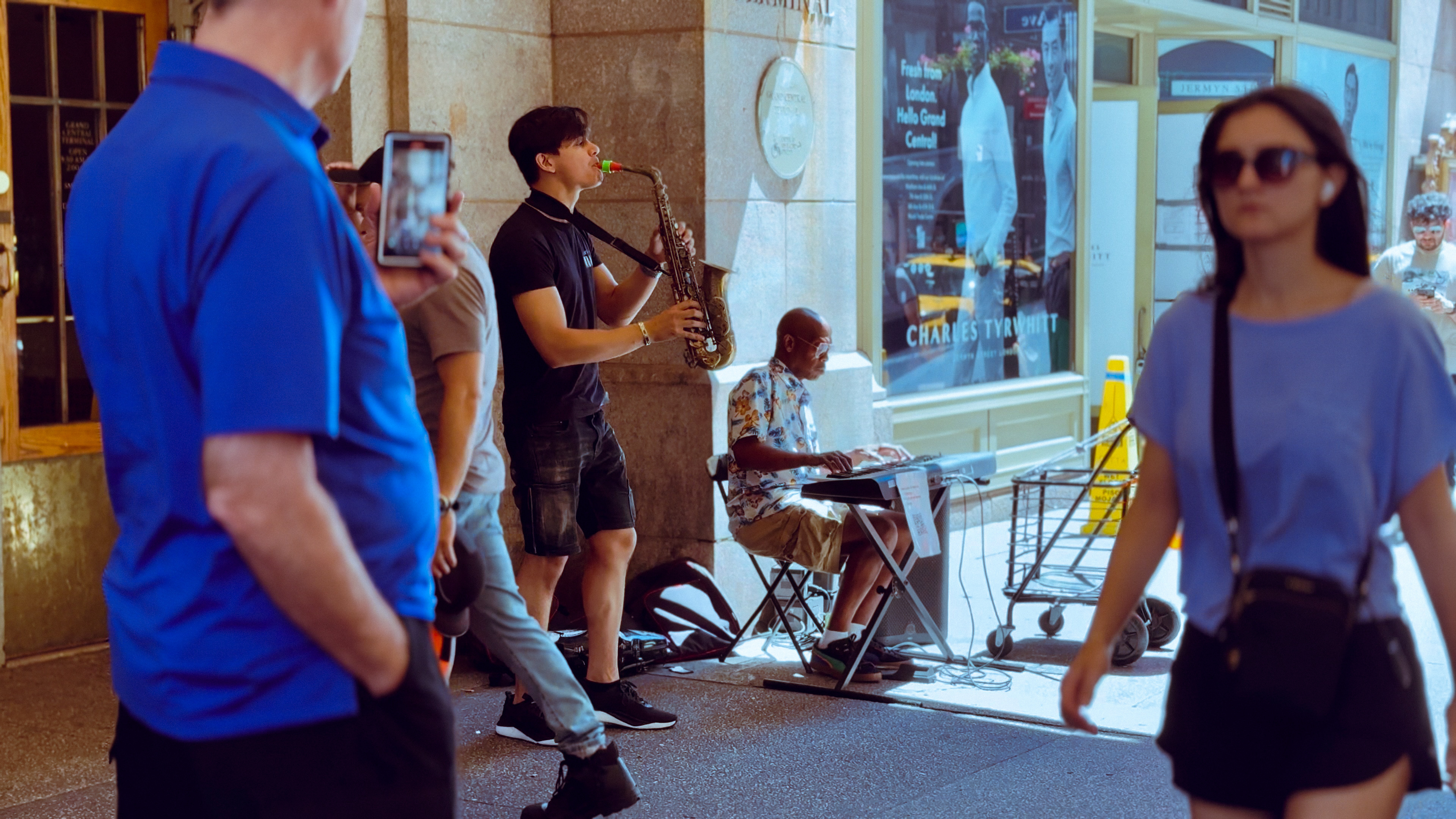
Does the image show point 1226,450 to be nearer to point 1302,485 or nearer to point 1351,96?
point 1302,485

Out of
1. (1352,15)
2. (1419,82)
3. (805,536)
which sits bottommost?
(805,536)

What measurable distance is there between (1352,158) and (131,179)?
5.86 ft

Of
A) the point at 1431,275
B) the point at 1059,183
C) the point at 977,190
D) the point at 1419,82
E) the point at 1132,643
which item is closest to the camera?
the point at 1132,643

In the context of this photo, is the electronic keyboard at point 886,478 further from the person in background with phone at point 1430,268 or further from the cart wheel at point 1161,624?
the person in background with phone at point 1430,268

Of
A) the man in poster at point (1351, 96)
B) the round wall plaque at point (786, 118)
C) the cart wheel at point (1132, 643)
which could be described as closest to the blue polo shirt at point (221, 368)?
the cart wheel at point (1132, 643)

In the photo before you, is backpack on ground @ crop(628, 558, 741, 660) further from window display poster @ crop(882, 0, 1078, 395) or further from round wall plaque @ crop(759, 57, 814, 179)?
window display poster @ crop(882, 0, 1078, 395)

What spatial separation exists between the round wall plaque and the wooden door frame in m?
2.57

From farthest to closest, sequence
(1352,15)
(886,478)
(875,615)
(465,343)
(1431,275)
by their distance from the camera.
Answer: (1352,15) < (1431,275) < (875,615) < (886,478) < (465,343)

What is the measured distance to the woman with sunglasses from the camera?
235cm

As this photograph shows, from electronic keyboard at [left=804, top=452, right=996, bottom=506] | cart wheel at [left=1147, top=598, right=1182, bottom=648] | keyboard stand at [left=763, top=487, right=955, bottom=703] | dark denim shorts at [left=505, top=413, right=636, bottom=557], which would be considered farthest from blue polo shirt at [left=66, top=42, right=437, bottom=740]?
cart wheel at [left=1147, top=598, right=1182, bottom=648]

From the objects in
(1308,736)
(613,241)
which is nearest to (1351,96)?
(613,241)

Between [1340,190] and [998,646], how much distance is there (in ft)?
13.6

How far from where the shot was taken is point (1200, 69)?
41.1ft

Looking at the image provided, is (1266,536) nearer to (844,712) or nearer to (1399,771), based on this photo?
(1399,771)
